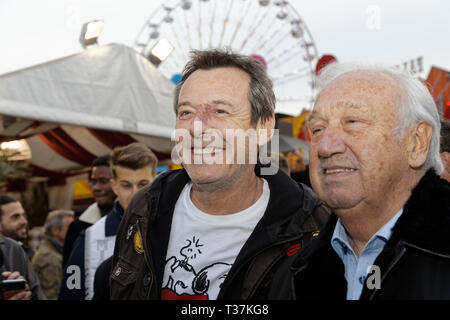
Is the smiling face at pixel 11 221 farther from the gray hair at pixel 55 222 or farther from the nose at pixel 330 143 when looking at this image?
the nose at pixel 330 143

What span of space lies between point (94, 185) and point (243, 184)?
8.49 feet

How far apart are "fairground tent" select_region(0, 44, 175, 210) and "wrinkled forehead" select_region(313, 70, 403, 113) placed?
4.19 meters

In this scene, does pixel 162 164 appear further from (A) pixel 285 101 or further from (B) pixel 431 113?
(A) pixel 285 101

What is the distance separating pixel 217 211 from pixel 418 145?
0.85 meters

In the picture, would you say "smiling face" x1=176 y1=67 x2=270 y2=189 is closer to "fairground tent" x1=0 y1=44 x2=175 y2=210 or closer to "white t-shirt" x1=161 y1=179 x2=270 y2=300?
"white t-shirt" x1=161 y1=179 x2=270 y2=300

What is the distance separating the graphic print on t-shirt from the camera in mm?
1816

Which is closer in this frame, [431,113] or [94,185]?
[431,113]

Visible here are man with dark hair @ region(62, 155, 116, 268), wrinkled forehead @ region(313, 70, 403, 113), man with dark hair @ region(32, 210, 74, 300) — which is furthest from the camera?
man with dark hair @ region(32, 210, 74, 300)

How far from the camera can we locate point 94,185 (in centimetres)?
426

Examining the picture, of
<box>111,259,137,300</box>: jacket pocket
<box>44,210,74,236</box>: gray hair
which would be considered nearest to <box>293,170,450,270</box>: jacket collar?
<box>111,259,137,300</box>: jacket pocket

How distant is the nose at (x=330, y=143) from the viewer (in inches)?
57.5

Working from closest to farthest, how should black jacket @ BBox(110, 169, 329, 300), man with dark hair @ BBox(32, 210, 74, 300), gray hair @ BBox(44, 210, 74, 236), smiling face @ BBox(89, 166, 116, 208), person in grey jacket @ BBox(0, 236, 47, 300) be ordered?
1. black jacket @ BBox(110, 169, 329, 300)
2. person in grey jacket @ BBox(0, 236, 47, 300)
3. smiling face @ BBox(89, 166, 116, 208)
4. man with dark hair @ BBox(32, 210, 74, 300)
5. gray hair @ BBox(44, 210, 74, 236)

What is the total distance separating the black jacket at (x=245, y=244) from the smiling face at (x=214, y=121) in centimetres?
23
